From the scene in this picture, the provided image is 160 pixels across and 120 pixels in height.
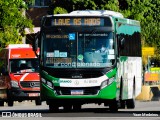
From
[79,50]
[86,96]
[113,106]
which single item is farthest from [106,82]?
[113,106]

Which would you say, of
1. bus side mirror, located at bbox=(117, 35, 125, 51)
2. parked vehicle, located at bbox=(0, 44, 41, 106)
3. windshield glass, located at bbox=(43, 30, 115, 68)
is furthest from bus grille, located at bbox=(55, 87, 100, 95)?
parked vehicle, located at bbox=(0, 44, 41, 106)

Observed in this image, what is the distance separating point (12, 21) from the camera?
4569cm

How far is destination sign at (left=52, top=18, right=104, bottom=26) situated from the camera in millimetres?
32156

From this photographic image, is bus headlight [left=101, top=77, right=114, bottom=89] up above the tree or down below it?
below

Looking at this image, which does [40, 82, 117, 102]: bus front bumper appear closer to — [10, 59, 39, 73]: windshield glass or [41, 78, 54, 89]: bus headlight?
[41, 78, 54, 89]: bus headlight

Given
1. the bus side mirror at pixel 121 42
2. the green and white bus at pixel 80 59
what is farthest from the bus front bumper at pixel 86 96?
the bus side mirror at pixel 121 42

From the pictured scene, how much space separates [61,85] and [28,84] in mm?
11815

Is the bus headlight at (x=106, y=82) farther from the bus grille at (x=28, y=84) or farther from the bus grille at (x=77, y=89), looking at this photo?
the bus grille at (x=28, y=84)

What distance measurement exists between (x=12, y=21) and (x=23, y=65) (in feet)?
10.4

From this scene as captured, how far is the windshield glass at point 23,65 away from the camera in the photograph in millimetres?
43031

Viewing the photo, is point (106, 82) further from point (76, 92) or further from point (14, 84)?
point (14, 84)

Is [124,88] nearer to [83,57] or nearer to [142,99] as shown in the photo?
[83,57]

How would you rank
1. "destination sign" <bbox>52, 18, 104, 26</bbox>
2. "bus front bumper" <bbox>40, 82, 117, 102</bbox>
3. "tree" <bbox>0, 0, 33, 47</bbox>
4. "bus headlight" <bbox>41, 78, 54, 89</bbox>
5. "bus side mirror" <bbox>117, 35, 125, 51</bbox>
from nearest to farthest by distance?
"bus front bumper" <bbox>40, 82, 117, 102</bbox> → "bus headlight" <bbox>41, 78, 54, 89</bbox> → "bus side mirror" <bbox>117, 35, 125, 51</bbox> → "destination sign" <bbox>52, 18, 104, 26</bbox> → "tree" <bbox>0, 0, 33, 47</bbox>

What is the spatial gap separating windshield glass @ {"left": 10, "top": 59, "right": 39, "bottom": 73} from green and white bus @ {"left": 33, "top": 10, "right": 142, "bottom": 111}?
1073 centimetres
